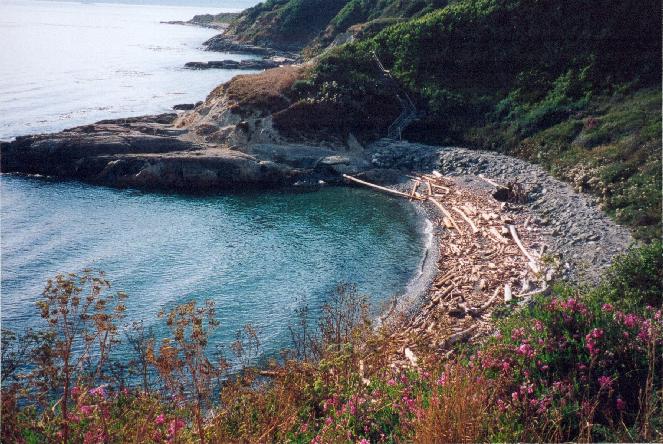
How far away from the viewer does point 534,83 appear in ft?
126

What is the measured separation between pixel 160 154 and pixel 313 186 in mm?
10155

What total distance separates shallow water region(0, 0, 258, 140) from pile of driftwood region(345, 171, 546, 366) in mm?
32460

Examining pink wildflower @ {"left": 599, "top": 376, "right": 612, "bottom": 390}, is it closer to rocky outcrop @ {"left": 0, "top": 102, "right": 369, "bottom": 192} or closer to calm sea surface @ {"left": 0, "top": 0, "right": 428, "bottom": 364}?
calm sea surface @ {"left": 0, "top": 0, "right": 428, "bottom": 364}

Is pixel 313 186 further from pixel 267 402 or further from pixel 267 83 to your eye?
pixel 267 402

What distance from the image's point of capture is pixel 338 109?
4016 cm

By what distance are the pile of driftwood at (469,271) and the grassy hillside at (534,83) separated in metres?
4.40

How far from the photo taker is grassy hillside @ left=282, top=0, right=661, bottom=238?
28.8m

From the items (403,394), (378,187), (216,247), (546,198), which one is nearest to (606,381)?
(403,394)

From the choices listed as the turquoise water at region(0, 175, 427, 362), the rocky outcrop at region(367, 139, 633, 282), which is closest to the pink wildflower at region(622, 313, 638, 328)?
the rocky outcrop at region(367, 139, 633, 282)

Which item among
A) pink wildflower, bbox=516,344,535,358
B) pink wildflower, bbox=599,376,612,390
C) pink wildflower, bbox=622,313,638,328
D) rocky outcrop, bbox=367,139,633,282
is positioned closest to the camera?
pink wildflower, bbox=599,376,612,390

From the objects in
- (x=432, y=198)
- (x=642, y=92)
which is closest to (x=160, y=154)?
(x=432, y=198)

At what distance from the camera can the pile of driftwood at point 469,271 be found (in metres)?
16.4

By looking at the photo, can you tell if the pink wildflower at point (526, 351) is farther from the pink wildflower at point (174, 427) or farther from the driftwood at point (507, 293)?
the driftwood at point (507, 293)

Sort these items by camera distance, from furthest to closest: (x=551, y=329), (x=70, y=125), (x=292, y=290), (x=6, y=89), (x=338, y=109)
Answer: (x=6, y=89)
(x=70, y=125)
(x=338, y=109)
(x=292, y=290)
(x=551, y=329)
